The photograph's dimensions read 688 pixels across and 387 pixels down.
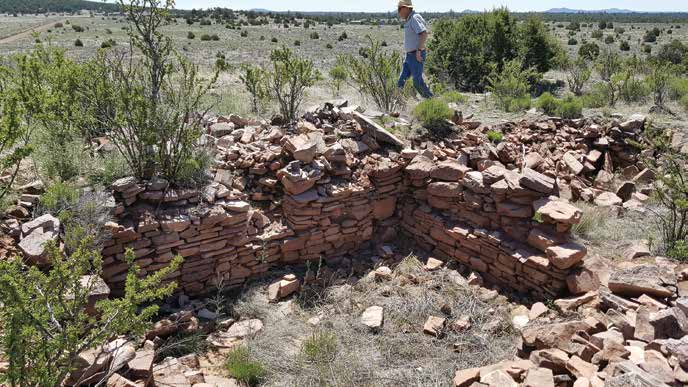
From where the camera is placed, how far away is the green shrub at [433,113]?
684cm

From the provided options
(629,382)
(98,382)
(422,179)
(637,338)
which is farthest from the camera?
(422,179)

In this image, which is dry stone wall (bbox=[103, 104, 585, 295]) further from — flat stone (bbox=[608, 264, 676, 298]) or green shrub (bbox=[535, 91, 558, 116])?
green shrub (bbox=[535, 91, 558, 116])

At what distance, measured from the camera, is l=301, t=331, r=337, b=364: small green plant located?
163 inches

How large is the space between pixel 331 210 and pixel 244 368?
2.34 m

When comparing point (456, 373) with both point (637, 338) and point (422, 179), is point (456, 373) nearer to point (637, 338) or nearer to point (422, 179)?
point (637, 338)

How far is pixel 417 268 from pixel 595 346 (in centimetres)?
235

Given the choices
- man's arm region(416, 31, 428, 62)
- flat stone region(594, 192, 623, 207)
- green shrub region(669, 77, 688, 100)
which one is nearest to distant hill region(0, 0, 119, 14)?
man's arm region(416, 31, 428, 62)

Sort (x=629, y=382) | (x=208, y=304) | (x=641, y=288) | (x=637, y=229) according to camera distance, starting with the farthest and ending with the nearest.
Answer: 1. (x=637, y=229)
2. (x=208, y=304)
3. (x=641, y=288)
4. (x=629, y=382)

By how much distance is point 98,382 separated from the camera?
132 inches

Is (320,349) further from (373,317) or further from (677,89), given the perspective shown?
(677,89)

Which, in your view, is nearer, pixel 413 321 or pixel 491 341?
pixel 491 341

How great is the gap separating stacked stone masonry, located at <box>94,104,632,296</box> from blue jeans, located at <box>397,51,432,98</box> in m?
1.64

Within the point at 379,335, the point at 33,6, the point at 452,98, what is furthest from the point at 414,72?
the point at 33,6

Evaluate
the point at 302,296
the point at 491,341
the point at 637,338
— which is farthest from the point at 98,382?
the point at 637,338
